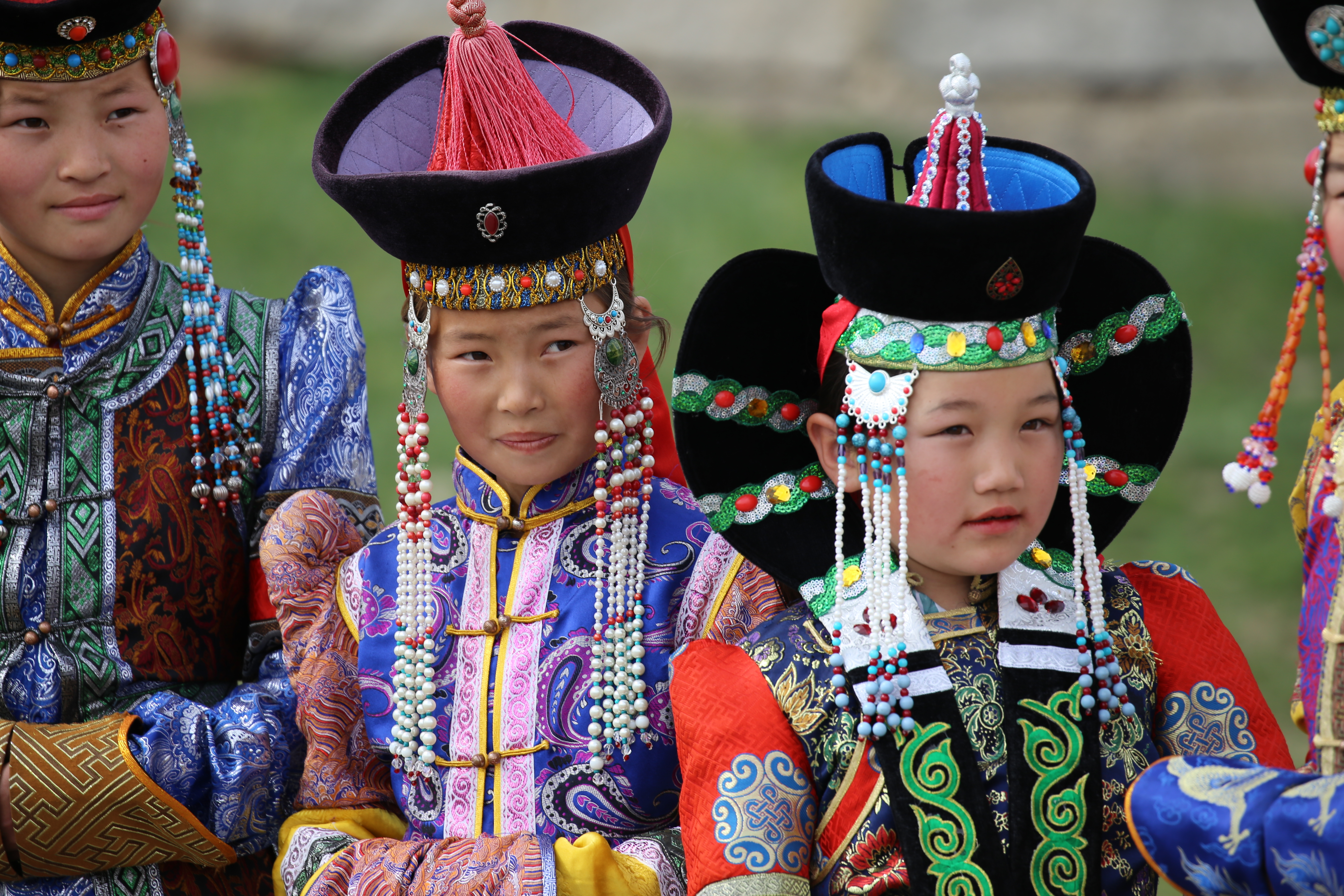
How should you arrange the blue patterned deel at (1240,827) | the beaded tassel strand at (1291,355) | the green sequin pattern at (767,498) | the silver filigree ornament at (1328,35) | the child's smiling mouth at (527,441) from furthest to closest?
the child's smiling mouth at (527,441) → the green sequin pattern at (767,498) → the beaded tassel strand at (1291,355) → the silver filigree ornament at (1328,35) → the blue patterned deel at (1240,827)

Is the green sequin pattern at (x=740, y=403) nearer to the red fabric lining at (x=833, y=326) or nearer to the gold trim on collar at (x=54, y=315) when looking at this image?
the red fabric lining at (x=833, y=326)

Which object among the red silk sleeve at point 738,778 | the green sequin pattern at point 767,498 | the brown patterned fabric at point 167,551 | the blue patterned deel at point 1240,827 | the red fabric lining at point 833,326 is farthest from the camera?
the brown patterned fabric at point 167,551

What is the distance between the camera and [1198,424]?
7.68 meters


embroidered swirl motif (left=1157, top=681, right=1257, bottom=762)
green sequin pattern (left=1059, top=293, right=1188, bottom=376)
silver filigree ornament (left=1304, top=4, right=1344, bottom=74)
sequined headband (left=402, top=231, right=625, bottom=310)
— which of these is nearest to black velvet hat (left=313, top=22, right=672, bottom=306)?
sequined headband (left=402, top=231, right=625, bottom=310)

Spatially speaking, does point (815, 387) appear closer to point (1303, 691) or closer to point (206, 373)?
point (1303, 691)

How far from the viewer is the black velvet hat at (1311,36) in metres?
1.91

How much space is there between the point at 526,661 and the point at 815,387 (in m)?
0.64

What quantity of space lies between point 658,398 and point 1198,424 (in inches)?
219

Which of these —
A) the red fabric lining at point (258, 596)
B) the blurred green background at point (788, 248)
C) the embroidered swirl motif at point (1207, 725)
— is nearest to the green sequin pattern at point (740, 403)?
the embroidered swirl motif at point (1207, 725)

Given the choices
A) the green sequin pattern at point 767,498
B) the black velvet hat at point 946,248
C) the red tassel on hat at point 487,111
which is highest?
the red tassel on hat at point 487,111

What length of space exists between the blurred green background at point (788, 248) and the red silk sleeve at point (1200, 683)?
3.73 m

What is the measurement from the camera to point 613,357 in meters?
2.43

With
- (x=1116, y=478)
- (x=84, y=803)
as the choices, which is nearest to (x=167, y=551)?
(x=84, y=803)

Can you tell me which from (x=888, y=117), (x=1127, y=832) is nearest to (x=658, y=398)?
(x=1127, y=832)
